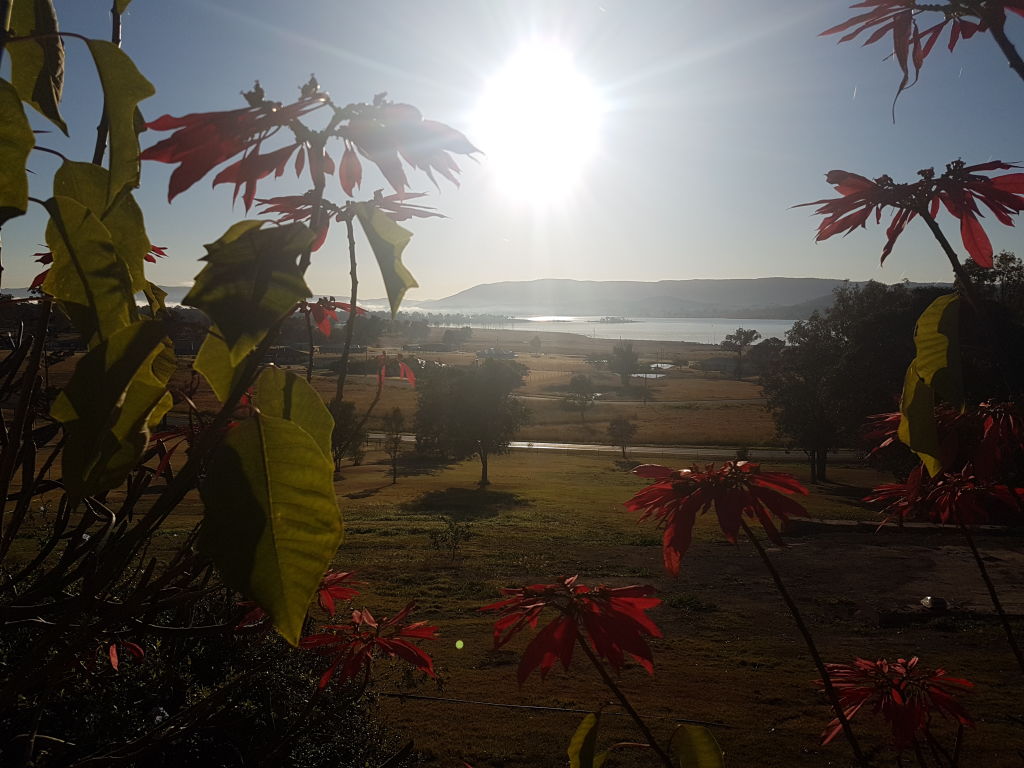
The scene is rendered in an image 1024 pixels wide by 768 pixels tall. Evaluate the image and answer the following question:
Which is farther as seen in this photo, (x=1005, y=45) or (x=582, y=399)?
(x=582, y=399)

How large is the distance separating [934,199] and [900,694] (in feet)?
5.89

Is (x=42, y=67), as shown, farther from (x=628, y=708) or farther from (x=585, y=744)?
(x=628, y=708)

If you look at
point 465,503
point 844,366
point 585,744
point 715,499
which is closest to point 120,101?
point 585,744

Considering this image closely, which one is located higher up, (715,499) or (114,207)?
(114,207)

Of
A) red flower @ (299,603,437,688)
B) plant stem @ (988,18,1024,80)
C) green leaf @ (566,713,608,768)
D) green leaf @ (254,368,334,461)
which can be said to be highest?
plant stem @ (988,18,1024,80)

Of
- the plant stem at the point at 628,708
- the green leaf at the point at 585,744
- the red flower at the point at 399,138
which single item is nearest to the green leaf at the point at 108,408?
the red flower at the point at 399,138

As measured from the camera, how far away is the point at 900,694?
220cm

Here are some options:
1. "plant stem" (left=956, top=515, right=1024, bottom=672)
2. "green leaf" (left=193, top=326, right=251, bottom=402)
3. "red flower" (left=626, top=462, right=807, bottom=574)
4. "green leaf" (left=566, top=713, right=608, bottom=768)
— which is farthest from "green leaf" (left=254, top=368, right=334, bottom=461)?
"plant stem" (left=956, top=515, right=1024, bottom=672)

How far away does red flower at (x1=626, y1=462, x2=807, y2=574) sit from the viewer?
140 cm

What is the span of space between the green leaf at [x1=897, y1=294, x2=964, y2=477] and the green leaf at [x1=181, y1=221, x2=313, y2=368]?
2.64 feet

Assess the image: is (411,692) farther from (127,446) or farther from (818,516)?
(818,516)

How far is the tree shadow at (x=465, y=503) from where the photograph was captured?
2306cm

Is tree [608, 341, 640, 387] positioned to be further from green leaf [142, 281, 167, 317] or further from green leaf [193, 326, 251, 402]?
green leaf [193, 326, 251, 402]

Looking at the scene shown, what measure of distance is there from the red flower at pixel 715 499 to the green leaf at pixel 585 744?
38 centimetres
